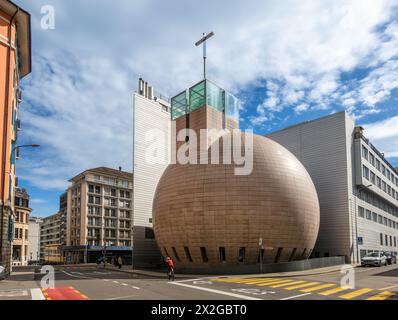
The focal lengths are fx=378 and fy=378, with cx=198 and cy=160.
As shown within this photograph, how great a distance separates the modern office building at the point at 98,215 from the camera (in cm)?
9350

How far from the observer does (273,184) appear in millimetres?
34781

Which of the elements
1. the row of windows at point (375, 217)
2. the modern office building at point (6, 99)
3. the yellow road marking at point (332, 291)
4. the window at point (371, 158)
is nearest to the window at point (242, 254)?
the yellow road marking at point (332, 291)

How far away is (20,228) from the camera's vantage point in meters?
83.3

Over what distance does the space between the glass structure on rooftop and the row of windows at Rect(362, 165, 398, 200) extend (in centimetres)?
2308

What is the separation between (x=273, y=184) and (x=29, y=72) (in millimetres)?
26915

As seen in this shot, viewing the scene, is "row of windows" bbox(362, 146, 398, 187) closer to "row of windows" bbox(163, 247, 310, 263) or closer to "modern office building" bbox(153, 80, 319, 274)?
"modern office building" bbox(153, 80, 319, 274)

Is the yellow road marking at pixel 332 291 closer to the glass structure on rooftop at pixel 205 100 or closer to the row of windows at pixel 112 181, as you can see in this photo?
the glass structure on rooftop at pixel 205 100

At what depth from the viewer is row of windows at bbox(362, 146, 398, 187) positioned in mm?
58013

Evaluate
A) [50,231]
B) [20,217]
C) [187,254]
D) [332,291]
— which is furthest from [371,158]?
[50,231]

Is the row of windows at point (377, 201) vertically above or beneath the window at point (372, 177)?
beneath

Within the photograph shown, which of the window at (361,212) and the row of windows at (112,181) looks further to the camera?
the row of windows at (112,181)

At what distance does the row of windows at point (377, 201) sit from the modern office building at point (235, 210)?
23007 mm

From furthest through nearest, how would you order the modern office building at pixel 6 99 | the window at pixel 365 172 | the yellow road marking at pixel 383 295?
1. the window at pixel 365 172
2. the modern office building at pixel 6 99
3. the yellow road marking at pixel 383 295
